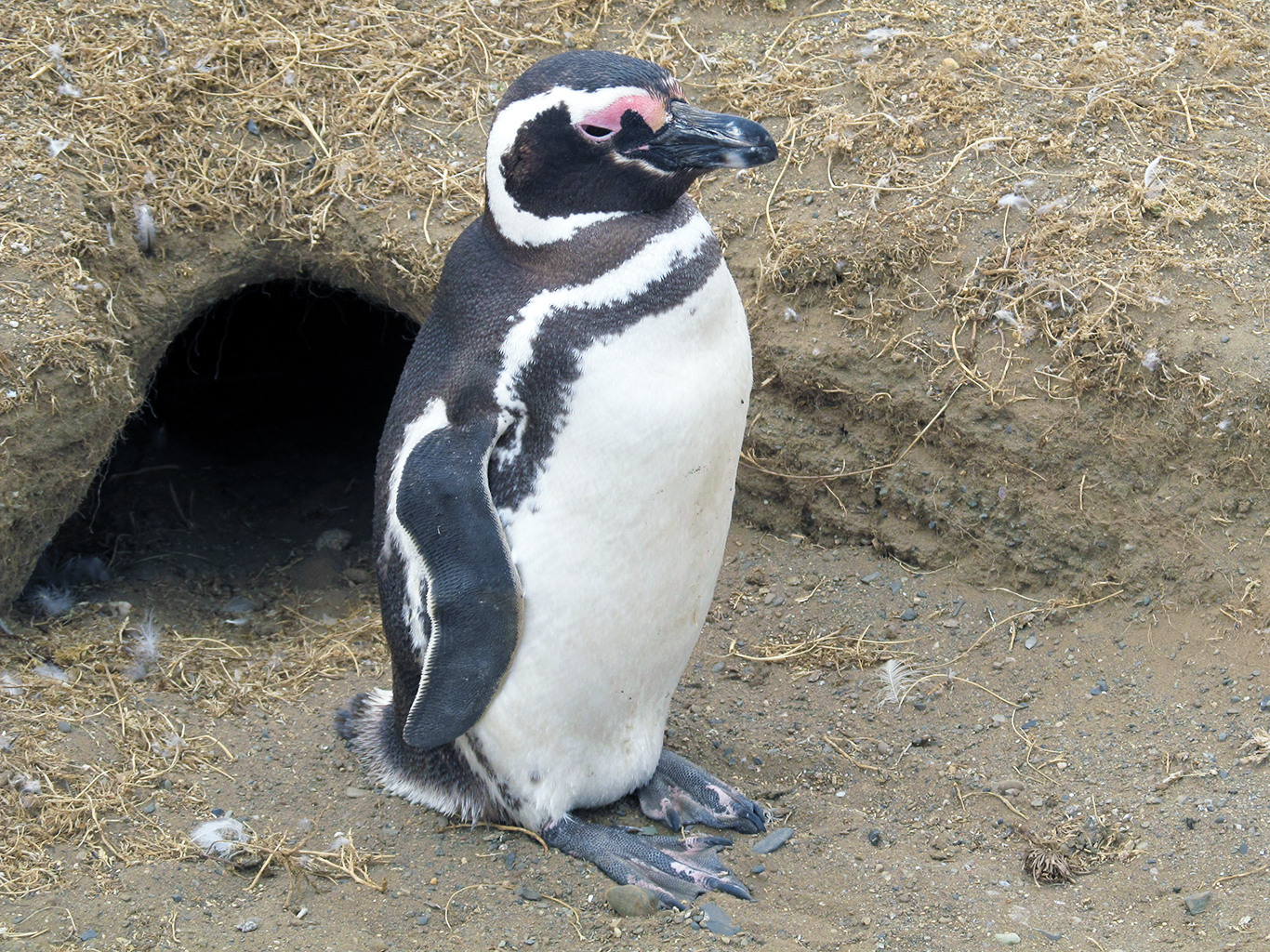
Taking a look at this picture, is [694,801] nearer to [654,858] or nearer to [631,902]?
[654,858]

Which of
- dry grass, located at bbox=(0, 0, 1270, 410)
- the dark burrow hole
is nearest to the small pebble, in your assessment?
dry grass, located at bbox=(0, 0, 1270, 410)

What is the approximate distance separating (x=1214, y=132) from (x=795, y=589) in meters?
1.96

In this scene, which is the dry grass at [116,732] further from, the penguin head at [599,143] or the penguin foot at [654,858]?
the penguin head at [599,143]

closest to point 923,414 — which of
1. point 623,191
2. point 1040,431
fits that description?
point 1040,431

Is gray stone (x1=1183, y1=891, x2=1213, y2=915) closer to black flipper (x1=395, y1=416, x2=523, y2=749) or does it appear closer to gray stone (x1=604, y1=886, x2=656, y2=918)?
gray stone (x1=604, y1=886, x2=656, y2=918)

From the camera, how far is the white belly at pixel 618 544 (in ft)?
8.04

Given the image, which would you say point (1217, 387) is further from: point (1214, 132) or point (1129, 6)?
point (1129, 6)

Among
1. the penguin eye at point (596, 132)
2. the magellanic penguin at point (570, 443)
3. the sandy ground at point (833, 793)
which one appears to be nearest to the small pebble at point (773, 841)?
the sandy ground at point (833, 793)

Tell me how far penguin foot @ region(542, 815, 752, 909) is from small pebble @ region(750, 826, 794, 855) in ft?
0.23

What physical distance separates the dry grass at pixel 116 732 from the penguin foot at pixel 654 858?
1.57 feet

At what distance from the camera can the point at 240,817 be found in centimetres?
296

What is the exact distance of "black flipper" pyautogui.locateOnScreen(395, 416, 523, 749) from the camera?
8.05ft

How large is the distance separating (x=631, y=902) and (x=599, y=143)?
4.98 feet

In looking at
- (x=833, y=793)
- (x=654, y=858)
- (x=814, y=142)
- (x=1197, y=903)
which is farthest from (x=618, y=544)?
(x=814, y=142)
